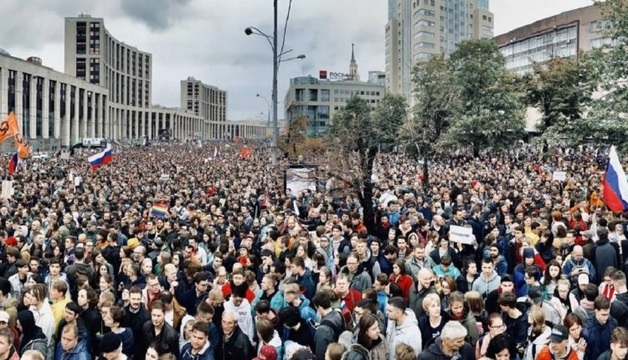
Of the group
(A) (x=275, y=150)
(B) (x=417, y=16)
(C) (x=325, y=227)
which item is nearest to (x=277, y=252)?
(C) (x=325, y=227)

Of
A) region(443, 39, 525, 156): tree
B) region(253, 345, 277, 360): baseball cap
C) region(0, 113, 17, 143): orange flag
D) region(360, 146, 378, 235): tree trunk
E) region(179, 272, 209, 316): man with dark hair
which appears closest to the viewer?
region(253, 345, 277, 360): baseball cap

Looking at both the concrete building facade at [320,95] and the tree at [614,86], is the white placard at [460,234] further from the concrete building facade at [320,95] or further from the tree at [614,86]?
the concrete building facade at [320,95]

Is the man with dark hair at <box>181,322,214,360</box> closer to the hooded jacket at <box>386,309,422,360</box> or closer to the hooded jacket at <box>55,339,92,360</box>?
the hooded jacket at <box>55,339,92,360</box>

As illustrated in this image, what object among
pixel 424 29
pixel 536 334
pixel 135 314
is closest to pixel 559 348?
pixel 536 334

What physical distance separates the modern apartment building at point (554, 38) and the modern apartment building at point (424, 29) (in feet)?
85.6

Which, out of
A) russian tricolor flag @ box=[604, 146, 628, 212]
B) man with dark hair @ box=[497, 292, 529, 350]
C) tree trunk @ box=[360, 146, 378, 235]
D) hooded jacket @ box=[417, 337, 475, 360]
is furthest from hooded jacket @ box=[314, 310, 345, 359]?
tree trunk @ box=[360, 146, 378, 235]

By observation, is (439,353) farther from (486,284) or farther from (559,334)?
(486,284)

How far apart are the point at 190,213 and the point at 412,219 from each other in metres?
6.02

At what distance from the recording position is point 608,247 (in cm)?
895

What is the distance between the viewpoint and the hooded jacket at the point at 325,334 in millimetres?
5449

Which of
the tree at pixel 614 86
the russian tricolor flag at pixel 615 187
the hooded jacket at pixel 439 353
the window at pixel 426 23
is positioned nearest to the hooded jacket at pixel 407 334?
the hooded jacket at pixel 439 353

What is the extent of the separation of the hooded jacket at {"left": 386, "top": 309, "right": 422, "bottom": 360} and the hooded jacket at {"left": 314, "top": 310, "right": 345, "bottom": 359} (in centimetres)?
49

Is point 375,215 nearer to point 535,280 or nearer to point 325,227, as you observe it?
point 325,227

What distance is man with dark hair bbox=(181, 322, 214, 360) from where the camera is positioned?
17.2ft
